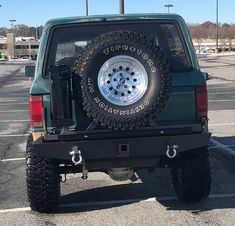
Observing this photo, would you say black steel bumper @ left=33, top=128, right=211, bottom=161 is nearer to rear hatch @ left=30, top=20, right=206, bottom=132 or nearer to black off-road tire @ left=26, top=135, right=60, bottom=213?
rear hatch @ left=30, top=20, right=206, bottom=132

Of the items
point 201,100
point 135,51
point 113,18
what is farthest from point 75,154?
point 113,18

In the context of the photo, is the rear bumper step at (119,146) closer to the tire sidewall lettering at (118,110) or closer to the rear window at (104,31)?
the tire sidewall lettering at (118,110)

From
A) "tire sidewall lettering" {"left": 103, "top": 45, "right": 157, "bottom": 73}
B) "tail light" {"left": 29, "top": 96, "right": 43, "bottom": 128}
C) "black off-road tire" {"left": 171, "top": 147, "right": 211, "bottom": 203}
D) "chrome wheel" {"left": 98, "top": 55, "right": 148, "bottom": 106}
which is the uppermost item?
"tire sidewall lettering" {"left": 103, "top": 45, "right": 157, "bottom": 73}

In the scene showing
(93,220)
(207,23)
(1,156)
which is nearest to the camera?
(93,220)

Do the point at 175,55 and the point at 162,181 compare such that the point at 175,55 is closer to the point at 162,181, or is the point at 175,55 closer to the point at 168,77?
the point at 168,77

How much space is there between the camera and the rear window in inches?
208

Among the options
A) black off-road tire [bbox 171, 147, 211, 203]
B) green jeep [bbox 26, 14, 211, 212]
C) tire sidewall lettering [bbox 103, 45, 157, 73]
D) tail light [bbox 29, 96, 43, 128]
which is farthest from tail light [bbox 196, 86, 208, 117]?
tail light [bbox 29, 96, 43, 128]

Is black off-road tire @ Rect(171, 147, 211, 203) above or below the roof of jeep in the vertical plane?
below

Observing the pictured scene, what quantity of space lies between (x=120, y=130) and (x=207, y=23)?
17287cm

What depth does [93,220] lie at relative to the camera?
5.16m

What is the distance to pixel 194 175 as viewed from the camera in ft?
17.8

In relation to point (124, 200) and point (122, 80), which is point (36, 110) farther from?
point (124, 200)

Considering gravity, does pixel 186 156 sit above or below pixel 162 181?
above

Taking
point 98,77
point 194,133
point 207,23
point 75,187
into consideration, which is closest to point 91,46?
point 98,77
